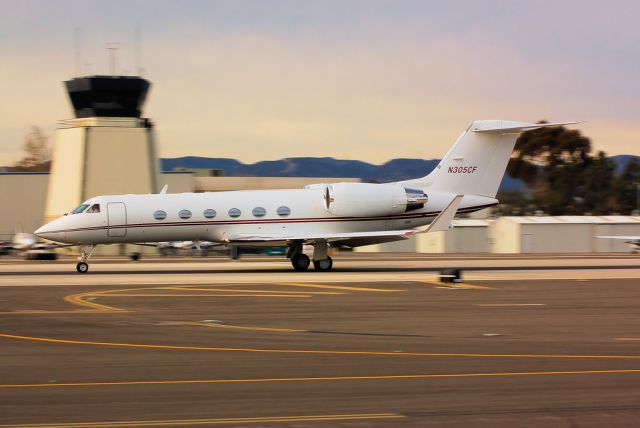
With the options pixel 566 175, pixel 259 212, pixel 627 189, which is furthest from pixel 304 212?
pixel 627 189

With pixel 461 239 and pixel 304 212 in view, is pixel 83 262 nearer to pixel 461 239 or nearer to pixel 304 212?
pixel 304 212

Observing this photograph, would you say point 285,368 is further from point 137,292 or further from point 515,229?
point 515,229

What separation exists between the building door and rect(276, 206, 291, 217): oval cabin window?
19.4ft

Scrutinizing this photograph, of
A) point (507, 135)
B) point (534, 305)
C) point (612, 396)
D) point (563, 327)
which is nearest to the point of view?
point (612, 396)

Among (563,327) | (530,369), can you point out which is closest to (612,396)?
(530,369)

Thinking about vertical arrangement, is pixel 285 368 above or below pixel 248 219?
below

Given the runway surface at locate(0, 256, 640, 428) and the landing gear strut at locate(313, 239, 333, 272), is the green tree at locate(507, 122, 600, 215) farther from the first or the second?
the runway surface at locate(0, 256, 640, 428)

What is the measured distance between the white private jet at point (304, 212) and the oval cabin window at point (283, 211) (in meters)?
0.04

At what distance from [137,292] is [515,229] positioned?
42.9 m

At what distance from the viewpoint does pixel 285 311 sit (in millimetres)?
20016

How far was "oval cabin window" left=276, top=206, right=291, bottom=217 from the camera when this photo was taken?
34438 millimetres

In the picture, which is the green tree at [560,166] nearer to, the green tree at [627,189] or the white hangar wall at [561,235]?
the green tree at [627,189]

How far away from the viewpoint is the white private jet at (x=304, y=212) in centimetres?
3350

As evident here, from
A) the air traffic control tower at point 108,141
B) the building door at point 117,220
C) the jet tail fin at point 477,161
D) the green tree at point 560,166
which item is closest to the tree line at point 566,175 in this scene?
the green tree at point 560,166
